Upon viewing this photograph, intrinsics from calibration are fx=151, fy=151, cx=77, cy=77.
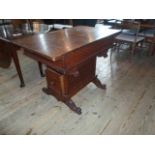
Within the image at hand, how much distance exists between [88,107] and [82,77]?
0.37 meters

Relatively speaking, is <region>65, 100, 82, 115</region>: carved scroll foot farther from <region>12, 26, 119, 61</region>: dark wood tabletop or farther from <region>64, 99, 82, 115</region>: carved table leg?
<region>12, 26, 119, 61</region>: dark wood tabletop

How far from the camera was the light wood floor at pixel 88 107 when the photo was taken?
5.07 ft

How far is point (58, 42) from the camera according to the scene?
142 centimetres

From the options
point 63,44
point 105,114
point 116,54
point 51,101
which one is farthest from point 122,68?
point 63,44

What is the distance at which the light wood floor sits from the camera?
1546 mm

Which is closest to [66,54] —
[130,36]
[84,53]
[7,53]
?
[84,53]

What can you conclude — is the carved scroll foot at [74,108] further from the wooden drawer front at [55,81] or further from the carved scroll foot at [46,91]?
the carved scroll foot at [46,91]

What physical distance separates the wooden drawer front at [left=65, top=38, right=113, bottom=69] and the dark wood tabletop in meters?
0.05

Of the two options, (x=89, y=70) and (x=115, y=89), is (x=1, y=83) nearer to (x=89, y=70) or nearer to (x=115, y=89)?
(x=89, y=70)

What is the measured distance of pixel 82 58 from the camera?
4.71 feet

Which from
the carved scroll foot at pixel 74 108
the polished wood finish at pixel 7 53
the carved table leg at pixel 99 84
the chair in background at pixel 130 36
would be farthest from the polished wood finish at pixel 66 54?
the chair in background at pixel 130 36

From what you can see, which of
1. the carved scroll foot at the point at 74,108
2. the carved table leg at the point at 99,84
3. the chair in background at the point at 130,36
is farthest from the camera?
the chair in background at the point at 130,36

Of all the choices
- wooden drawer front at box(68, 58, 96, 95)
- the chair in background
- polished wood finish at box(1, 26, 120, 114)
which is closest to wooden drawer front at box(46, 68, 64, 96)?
polished wood finish at box(1, 26, 120, 114)
